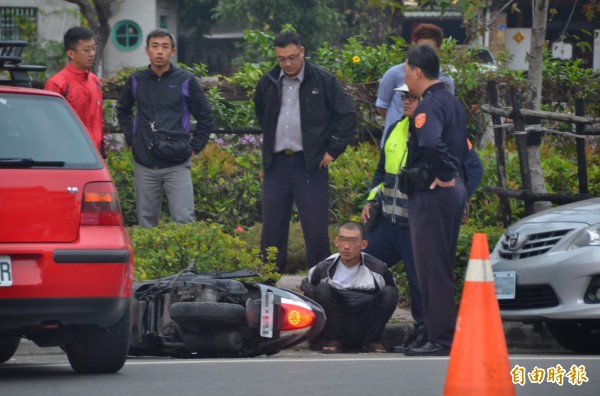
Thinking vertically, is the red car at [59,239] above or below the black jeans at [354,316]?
above

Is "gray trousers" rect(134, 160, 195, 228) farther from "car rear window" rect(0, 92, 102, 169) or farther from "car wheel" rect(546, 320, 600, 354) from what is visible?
"car rear window" rect(0, 92, 102, 169)

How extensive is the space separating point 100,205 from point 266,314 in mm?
1698

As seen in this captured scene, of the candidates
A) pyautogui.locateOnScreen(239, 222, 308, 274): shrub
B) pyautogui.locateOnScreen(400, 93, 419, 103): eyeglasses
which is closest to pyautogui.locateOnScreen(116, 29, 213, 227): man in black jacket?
pyautogui.locateOnScreen(239, 222, 308, 274): shrub

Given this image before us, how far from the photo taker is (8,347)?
27.4ft

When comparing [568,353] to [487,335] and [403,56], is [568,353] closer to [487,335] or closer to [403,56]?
[487,335]

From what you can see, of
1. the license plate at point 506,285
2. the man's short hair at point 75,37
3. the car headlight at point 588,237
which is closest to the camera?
the car headlight at point 588,237

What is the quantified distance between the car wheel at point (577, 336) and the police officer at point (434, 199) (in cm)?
84

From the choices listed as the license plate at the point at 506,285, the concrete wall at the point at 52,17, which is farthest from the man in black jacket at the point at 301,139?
the concrete wall at the point at 52,17

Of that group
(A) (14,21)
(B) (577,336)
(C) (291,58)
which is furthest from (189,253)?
(A) (14,21)

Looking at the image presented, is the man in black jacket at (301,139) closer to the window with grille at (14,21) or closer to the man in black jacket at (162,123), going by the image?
the man in black jacket at (162,123)

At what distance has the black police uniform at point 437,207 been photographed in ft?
28.6

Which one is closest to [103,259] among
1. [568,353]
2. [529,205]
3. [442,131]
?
[442,131]

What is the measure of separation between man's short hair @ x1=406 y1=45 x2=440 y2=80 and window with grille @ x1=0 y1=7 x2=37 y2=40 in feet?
93.6

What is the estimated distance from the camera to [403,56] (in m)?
13.7
